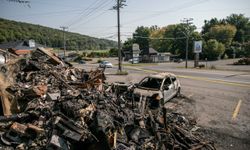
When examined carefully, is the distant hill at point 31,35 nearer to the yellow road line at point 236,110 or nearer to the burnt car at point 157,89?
the burnt car at point 157,89

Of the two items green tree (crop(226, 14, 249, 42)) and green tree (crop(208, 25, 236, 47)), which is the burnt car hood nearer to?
green tree (crop(208, 25, 236, 47))

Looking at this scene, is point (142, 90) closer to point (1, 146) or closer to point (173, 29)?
point (1, 146)

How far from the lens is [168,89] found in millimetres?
11688

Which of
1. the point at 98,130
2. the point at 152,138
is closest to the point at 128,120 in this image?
the point at 152,138

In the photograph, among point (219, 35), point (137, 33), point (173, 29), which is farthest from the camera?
point (137, 33)

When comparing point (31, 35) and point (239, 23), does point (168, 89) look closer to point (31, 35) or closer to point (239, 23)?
point (239, 23)

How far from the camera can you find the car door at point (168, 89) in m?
11.4

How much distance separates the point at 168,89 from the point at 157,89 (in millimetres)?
1052

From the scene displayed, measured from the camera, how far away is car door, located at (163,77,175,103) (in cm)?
1140

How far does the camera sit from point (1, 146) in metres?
5.87

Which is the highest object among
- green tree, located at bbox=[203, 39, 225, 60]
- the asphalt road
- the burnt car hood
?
green tree, located at bbox=[203, 39, 225, 60]

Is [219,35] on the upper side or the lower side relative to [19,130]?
upper

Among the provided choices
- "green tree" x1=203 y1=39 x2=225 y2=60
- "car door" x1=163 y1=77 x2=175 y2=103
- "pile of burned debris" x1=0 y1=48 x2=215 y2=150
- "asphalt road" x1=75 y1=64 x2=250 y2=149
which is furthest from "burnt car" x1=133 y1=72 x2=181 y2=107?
"green tree" x1=203 y1=39 x2=225 y2=60

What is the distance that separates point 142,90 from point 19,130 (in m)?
6.19
